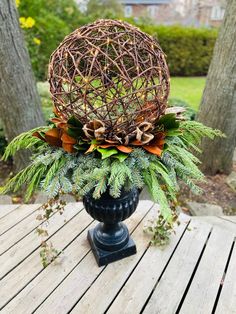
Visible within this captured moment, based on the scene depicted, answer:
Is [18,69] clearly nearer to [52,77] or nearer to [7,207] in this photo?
[7,207]

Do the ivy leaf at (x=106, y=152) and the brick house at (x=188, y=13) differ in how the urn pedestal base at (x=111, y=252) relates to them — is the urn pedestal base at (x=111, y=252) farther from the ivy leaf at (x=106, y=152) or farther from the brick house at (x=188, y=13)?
the brick house at (x=188, y=13)

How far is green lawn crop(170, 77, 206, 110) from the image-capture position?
6.05 metres

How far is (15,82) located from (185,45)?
669 cm

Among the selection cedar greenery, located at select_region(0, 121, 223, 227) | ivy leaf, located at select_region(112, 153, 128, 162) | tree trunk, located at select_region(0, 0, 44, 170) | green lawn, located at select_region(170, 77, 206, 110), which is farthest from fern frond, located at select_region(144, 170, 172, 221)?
green lawn, located at select_region(170, 77, 206, 110)

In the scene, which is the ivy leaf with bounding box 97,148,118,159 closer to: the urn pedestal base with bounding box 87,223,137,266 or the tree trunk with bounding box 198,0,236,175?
the urn pedestal base with bounding box 87,223,137,266

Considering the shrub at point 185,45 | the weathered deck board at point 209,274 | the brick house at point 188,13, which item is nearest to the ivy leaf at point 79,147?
the weathered deck board at point 209,274

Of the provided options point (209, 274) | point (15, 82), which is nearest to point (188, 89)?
point (15, 82)

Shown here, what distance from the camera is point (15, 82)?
221 cm

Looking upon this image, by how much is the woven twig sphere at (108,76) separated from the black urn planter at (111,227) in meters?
0.33

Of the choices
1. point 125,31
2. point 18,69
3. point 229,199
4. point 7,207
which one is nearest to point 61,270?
point 7,207

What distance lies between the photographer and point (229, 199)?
2.52 m

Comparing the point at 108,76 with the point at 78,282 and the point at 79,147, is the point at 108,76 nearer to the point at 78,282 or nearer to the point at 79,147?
the point at 79,147

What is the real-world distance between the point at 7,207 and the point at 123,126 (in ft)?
3.65

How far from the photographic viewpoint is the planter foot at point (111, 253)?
1.43 meters
